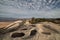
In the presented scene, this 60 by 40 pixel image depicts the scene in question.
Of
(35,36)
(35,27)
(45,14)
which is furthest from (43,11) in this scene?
(35,36)

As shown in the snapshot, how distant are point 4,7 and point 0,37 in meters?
0.42

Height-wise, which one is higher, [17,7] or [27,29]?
[17,7]

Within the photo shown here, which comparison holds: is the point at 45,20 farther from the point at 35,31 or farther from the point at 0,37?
the point at 0,37

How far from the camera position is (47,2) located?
1537 mm

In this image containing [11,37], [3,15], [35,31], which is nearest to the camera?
[11,37]

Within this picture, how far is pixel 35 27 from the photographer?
141cm

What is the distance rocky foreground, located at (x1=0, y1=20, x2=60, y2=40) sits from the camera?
1245mm

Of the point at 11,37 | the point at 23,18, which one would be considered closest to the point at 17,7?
the point at 23,18

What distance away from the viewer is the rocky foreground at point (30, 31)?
49.0 inches

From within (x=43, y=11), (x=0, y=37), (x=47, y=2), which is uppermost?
(x=47, y=2)

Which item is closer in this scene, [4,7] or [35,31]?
[35,31]

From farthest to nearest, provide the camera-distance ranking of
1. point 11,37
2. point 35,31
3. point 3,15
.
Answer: point 3,15 < point 35,31 < point 11,37

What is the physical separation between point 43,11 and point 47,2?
12 cm

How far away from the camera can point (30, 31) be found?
1322 millimetres
